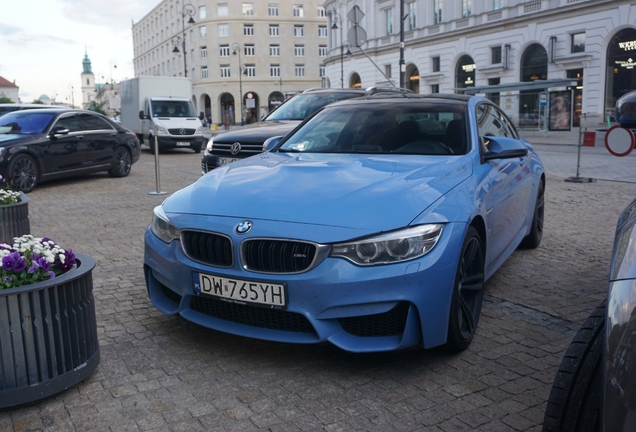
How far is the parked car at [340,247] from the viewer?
10.3 ft

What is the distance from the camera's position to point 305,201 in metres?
3.44

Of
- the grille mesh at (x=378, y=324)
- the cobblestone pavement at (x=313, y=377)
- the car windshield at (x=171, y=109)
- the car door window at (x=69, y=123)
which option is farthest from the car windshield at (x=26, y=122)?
the grille mesh at (x=378, y=324)

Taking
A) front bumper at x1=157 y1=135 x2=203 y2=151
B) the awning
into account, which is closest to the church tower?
the awning

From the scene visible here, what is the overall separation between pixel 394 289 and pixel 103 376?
1629 millimetres

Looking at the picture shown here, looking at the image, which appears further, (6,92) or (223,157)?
(6,92)

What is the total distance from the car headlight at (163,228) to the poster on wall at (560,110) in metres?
29.3

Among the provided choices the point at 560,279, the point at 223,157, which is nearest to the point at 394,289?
the point at 560,279

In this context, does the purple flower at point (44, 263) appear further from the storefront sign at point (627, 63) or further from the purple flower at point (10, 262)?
the storefront sign at point (627, 63)

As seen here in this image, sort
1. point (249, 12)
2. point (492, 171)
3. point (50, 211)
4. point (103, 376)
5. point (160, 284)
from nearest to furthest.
Result: point (103, 376), point (160, 284), point (492, 171), point (50, 211), point (249, 12)

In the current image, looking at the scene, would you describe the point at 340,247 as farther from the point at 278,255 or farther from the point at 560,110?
the point at 560,110

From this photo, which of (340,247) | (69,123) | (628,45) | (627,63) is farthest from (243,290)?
(628,45)

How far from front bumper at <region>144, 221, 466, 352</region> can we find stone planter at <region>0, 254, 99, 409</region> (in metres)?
0.63

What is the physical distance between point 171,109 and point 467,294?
20058 mm

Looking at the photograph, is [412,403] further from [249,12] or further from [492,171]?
[249,12]
